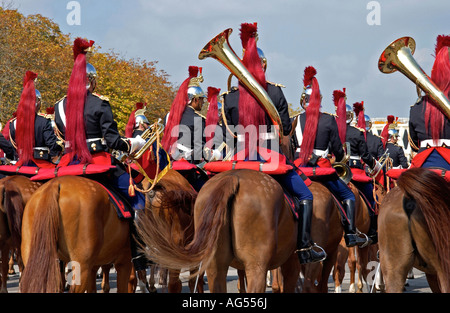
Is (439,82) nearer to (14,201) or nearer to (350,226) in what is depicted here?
(350,226)

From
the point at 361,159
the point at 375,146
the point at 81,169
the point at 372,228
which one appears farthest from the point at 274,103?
the point at 375,146

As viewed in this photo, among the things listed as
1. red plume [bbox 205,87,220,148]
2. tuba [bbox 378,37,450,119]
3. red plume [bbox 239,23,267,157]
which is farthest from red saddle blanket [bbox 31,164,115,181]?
red plume [bbox 205,87,220,148]

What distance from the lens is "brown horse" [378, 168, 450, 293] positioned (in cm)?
643

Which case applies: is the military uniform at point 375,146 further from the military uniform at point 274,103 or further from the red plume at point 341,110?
the military uniform at point 274,103

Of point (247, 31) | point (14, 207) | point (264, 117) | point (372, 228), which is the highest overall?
point (247, 31)

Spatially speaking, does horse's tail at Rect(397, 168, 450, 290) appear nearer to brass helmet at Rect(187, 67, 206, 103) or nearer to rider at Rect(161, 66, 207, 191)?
rider at Rect(161, 66, 207, 191)

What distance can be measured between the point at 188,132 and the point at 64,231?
3604 mm

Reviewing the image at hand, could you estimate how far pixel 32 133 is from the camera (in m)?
10.4

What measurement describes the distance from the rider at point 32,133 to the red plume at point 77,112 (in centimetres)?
230

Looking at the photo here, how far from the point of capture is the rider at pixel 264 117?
7863mm

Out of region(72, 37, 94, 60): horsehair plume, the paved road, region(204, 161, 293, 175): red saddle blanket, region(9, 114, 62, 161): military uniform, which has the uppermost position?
region(72, 37, 94, 60): horsehair plume

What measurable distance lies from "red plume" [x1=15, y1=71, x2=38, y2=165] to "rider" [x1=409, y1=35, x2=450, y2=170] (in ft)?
17.1

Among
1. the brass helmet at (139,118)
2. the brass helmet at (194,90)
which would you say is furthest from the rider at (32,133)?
the brass helmet at (139,118)
